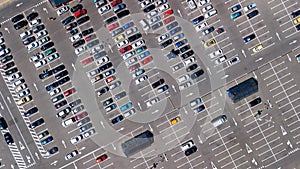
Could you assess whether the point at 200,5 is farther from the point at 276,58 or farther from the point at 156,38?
the point at 276,58

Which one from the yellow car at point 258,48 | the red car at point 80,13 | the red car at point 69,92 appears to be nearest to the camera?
the red car at point 80,13

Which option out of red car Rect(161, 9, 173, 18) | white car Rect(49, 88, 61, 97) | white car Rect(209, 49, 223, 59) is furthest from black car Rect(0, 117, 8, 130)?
white car Rect(209, 49, 223, 59)

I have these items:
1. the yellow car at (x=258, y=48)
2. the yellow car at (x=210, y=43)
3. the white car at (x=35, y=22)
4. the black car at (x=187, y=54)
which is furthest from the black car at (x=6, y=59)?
the yellow car at (x=258, y=48)

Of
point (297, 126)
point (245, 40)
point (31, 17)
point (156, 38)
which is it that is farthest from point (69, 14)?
point (297, 126)

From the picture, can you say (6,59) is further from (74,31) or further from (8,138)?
(8,138)

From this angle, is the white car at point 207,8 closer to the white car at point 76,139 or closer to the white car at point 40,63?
the white car at point 40,63

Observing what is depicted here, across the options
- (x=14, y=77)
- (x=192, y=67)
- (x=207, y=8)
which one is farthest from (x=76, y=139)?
(x=207, y=8)
